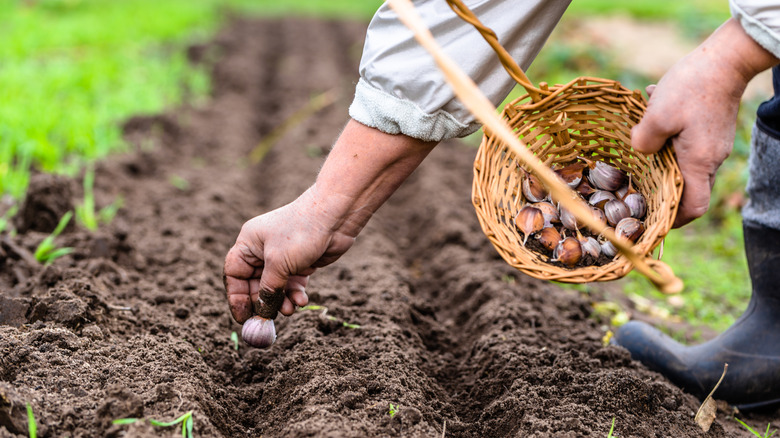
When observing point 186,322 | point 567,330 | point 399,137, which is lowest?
point 567,330

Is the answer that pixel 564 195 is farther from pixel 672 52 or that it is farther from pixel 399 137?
pixel 672 52

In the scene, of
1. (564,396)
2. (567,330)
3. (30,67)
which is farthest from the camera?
(30,67)

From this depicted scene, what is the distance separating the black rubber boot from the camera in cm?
212

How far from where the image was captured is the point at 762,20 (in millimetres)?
1369

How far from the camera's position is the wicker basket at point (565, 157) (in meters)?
1.55

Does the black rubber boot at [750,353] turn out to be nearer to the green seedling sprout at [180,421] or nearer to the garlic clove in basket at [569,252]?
the garlic clove in basket at [569,252]

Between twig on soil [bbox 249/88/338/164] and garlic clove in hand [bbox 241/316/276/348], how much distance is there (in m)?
2.84

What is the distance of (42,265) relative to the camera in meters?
2.45

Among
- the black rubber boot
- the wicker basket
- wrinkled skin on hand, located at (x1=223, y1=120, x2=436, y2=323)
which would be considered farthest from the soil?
the wicker basket

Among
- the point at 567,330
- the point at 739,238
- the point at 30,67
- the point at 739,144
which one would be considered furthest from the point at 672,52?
the point at 30,67

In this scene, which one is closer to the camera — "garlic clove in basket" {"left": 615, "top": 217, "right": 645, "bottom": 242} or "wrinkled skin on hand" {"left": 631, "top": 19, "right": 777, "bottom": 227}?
"wrinkled skin on hand" {"left": 631, "top": 19, "right": 777, "bottom": 227}

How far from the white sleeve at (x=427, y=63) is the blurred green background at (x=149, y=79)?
1800 millimetres

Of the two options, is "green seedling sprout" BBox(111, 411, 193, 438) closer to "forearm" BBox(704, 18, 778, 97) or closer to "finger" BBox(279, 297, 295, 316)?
"finger" BBox(279, 297, 295, 316)

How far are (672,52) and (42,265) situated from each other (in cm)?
638
